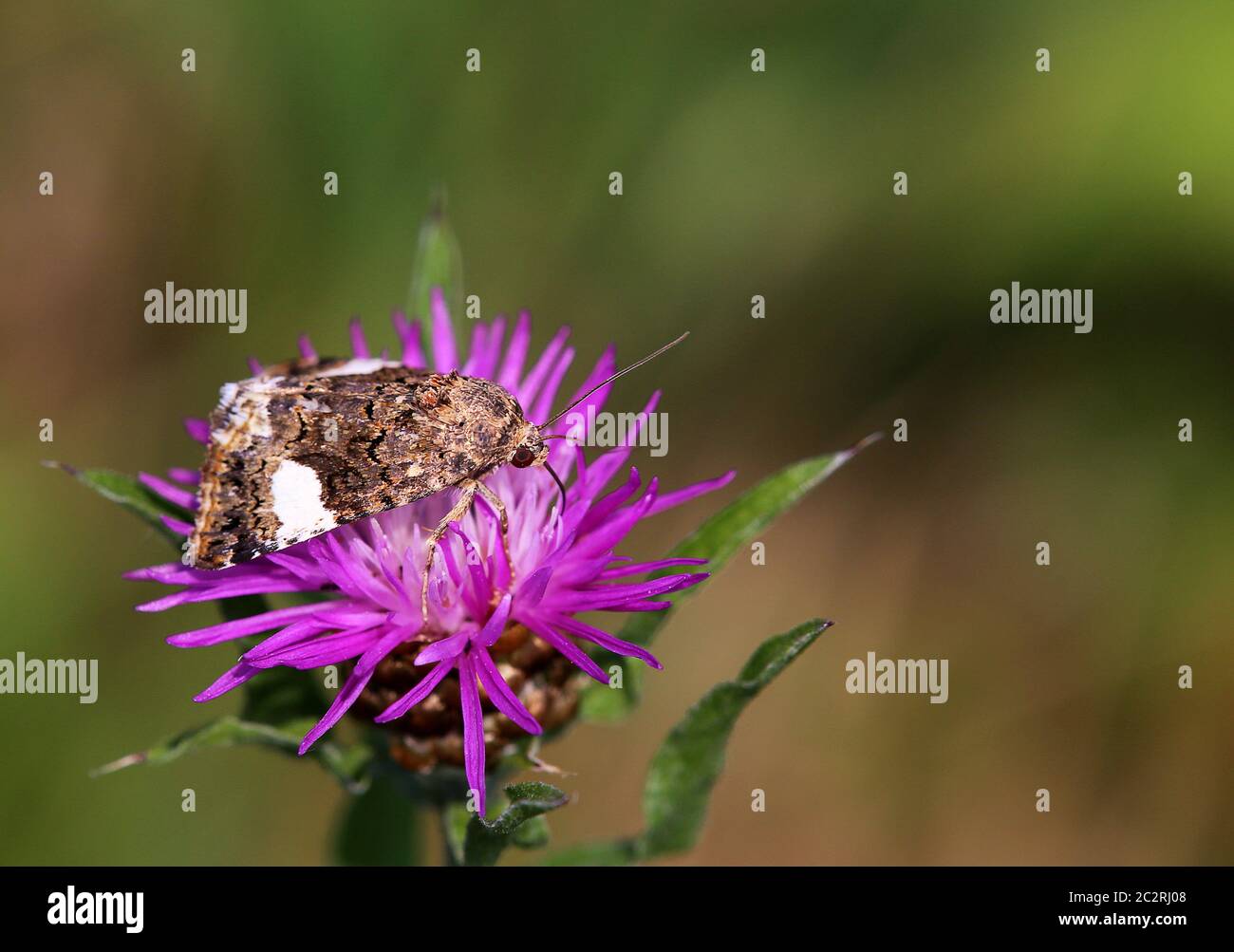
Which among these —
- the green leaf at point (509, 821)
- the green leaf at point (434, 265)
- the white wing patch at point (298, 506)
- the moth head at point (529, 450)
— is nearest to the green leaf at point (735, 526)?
the moth head at point (529, 450)

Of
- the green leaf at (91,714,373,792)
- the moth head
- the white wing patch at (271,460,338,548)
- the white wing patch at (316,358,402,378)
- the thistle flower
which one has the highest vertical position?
the white wing patch at (316,358,402,378)

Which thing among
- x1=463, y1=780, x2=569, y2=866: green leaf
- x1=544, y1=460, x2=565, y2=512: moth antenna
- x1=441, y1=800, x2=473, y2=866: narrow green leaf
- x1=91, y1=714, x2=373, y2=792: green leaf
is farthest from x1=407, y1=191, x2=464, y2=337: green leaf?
x1=463, y1=780, x2=569, y2=866: green leaf

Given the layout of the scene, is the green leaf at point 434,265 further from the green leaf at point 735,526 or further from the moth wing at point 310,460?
the green leaf at point 735,526

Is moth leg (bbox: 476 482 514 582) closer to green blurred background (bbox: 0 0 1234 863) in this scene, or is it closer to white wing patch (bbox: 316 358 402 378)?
white wing patch (bbox: 316 358 402 378)

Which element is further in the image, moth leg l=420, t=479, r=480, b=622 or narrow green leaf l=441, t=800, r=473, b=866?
narrow green leaf l=441, t=800, r=473, b=866

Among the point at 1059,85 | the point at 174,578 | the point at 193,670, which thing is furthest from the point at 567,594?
the point at 1059,85

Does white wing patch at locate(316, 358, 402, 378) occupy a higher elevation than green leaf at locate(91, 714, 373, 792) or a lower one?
higher

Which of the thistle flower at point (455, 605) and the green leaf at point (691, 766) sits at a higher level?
the thistle flower at point (455, 605)
